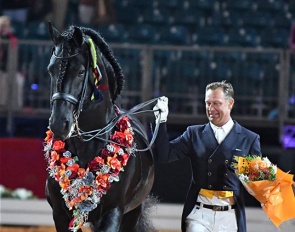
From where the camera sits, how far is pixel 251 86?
32.0 feet

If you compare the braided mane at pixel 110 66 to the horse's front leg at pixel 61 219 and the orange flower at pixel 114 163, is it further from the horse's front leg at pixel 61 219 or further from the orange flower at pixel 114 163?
the horse's front leg at pixel 61 219

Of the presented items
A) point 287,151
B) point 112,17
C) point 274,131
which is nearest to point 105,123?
point 287,151

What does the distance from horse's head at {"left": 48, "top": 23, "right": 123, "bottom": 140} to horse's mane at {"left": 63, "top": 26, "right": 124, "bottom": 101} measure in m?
0.02

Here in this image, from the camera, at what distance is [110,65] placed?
192 inches

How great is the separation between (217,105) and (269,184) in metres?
0.56

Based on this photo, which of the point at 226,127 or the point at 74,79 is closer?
the point at 74,79

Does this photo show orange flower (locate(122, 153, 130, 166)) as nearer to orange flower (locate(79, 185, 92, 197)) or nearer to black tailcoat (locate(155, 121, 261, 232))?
orange flower (locate(79, 185, 92, 197))

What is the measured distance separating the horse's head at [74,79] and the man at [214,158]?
1.99ft

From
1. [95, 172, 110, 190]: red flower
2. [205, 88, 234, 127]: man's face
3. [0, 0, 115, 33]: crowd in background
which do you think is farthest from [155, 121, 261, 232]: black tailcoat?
[0, 0, 115, 33]: crowd in background

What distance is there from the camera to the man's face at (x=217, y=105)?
4918 millimetres

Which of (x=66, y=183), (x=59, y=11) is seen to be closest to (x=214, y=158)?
(x=66, y=183)

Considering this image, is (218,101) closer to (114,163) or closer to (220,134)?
(220,134)

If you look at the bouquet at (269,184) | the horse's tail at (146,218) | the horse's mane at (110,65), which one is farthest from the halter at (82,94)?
the horse's tail at (146,218)

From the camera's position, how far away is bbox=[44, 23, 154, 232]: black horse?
4.38m
